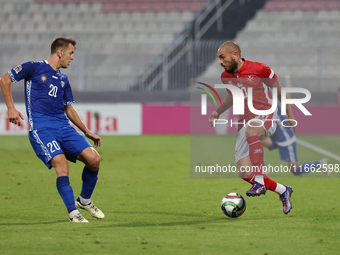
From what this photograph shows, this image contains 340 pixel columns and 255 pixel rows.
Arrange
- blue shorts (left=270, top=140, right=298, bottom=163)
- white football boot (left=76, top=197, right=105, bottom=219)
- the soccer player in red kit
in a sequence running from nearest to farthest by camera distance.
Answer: white football boot (left=76, top=197, right=105, bottom=219) → the soccer player in red kit → blue shorts (left=270, top=140, right=298, bottom=163)

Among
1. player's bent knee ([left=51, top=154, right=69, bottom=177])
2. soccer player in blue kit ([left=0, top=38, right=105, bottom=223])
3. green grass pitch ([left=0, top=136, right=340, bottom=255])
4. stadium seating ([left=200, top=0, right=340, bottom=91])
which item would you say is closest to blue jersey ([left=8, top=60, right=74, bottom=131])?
soccer player in blue kit ([left=0, top=38, right=105, bottom=223])

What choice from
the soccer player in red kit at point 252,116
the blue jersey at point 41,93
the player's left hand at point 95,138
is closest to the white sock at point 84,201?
the player's left hand at point 95,138

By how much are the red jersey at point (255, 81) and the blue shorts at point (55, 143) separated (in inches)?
64.1

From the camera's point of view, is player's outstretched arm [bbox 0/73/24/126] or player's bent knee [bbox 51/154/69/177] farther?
player's bent knee [bbox 51/154/69/177]

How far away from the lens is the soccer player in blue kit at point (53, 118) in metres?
4.83

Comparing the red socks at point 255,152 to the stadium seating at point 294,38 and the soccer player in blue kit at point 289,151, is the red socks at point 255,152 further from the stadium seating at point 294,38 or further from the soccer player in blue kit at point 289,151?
the stadium seating at point 294,38

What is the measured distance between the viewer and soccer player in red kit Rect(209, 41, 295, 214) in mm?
5129

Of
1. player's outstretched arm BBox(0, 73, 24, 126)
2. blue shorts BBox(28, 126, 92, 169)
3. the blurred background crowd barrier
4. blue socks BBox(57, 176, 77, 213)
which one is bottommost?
blue socks BBox(57, 176, 77, 213)

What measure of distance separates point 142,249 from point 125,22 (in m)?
20.3

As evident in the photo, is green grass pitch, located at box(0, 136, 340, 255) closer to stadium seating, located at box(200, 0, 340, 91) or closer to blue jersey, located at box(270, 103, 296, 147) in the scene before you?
blue jersey, located at box(270, 103, 296, 147)

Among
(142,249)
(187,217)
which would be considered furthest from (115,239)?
(187,217)

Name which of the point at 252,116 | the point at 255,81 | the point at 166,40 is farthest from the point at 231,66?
the point at 166,40

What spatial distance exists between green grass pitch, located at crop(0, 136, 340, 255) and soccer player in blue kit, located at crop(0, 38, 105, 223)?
445 mm

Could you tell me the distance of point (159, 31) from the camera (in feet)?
74.3
